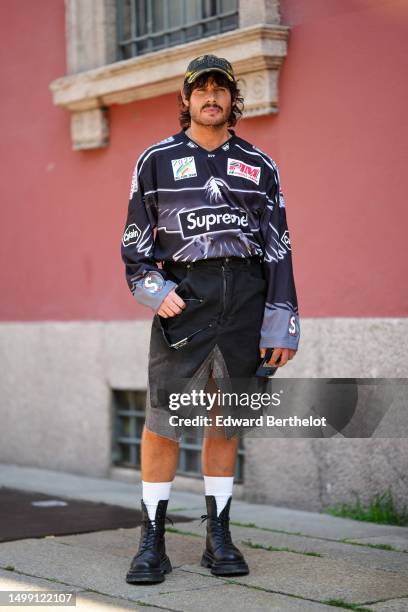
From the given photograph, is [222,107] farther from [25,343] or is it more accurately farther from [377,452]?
[25,343]

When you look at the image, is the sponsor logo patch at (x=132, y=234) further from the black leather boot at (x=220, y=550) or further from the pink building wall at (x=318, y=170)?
the pink building wall at (x=318, y=170)

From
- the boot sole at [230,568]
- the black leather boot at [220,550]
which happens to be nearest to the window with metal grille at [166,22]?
the black leather boot at [220,550]

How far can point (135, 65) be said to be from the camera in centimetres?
744

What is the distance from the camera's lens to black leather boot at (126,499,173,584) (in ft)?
14.8

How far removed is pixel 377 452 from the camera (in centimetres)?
605

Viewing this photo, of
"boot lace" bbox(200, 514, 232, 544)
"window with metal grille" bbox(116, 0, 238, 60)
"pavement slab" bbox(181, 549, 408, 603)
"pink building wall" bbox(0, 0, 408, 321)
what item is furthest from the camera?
"window with metal grille" bbox(116, 0, 238, 60)

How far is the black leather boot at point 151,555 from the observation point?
4520mm

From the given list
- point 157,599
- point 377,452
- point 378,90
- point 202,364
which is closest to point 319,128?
point 378,90

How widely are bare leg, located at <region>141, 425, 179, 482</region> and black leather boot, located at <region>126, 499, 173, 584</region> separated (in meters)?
0.10

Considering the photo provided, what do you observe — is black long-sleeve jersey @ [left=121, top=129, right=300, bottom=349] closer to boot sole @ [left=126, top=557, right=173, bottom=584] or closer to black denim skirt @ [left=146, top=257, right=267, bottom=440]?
black denim skirt @ [left=146, top=257, right=267, bottom=440]

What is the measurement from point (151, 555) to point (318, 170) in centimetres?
264

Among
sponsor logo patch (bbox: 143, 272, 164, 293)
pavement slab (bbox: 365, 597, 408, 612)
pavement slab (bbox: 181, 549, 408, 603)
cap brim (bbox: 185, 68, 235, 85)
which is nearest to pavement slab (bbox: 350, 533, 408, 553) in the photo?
pavement slab (bbox: 181, 549, 408, 603)

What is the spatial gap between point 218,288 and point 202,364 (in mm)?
299

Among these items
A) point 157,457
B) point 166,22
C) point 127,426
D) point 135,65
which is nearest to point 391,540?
point 157,457
